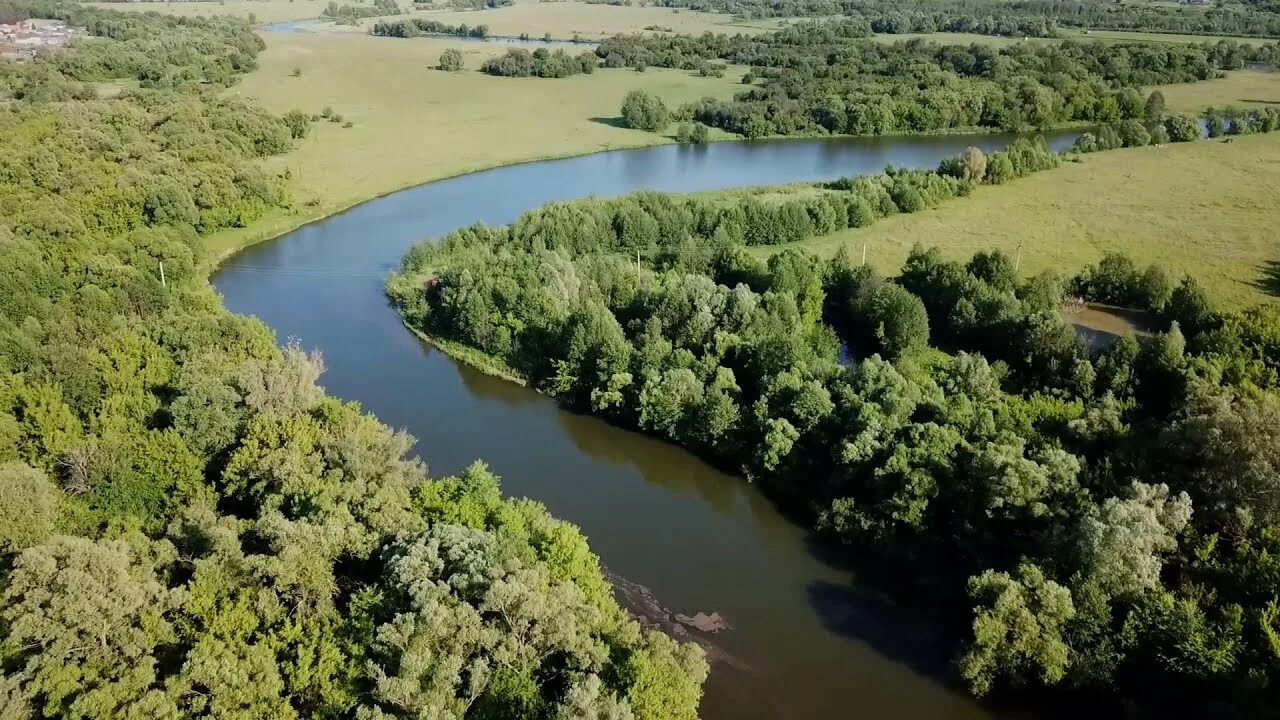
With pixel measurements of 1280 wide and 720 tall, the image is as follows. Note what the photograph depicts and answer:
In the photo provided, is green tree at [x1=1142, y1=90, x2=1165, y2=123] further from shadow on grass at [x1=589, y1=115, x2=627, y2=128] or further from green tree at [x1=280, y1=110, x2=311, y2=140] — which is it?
green tree at [x1=280, y1=110, x2=311, y2=140]

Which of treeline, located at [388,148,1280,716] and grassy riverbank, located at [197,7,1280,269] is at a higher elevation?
grassy riverbank, located at [197,7,1280,269]

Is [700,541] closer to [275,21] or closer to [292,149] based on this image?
[292,149]

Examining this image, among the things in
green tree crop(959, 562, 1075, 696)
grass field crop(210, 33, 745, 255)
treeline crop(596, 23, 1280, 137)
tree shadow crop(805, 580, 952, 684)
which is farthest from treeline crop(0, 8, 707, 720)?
treeline crop(596, 23, 1280, 137)

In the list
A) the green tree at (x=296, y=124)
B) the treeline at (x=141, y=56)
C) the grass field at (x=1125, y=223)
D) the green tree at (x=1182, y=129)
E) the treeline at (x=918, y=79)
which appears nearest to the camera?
the grass field at (x=1125, y=223)

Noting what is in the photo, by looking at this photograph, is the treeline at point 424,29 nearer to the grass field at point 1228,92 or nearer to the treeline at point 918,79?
the treeline at point 918,79

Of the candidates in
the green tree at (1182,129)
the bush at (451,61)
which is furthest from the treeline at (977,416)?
the bush at (451,61)
